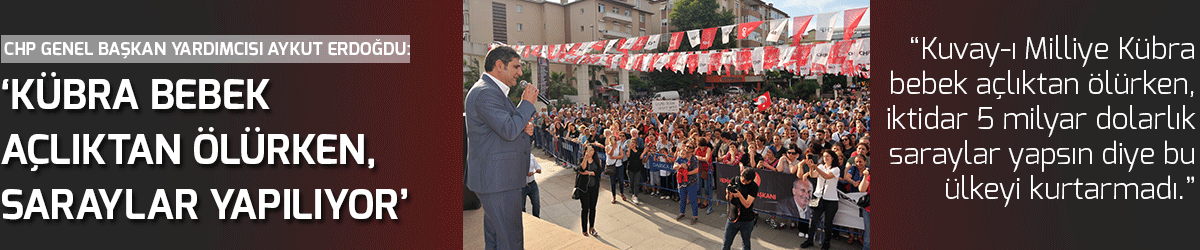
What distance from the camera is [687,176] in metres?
7.63

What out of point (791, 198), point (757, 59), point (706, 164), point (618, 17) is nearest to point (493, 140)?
point (791, 198)

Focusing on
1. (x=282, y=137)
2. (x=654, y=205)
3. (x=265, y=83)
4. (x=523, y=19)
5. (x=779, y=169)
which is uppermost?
(x=523, y=19)

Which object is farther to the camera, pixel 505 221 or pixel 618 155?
pixel 618 155

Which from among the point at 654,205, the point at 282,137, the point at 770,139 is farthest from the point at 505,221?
the point at 770,139

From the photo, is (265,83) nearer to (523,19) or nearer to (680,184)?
(680,184)

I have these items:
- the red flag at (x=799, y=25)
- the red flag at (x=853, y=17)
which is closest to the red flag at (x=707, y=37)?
the red flag at (x=799, y=25)

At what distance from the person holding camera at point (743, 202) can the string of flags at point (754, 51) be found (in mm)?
5916

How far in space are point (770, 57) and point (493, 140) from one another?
1323cm

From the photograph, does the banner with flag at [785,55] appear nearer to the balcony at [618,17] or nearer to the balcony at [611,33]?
the balcony at [611,33]

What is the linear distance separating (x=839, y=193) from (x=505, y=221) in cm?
508

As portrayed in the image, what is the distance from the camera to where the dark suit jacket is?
92.0 inches

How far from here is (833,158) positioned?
19.9 feet

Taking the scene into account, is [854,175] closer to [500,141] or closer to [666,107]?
[500,141]

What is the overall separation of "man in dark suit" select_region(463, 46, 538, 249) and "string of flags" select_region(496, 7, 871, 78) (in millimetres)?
8753
